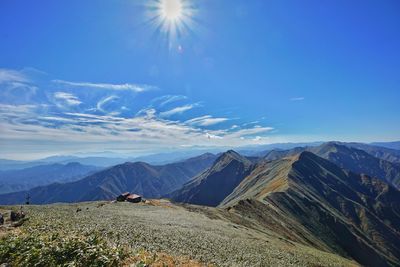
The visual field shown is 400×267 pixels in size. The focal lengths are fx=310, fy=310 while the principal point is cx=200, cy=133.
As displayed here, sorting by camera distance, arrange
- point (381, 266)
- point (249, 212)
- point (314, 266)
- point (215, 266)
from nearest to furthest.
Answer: point (215, 266) < point (314, 266) < point (249, 212) < point (381, 266)

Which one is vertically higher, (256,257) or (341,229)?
(256,257)

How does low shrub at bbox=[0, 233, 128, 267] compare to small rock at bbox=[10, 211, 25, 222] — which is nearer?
low shrub at bbox=[0, 233, 128, 267]

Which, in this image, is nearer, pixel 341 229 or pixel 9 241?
pixel 9 241

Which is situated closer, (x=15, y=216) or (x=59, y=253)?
(x=59, y=253)

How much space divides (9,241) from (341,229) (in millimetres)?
193831

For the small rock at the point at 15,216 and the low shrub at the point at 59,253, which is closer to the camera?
the low shrub at the point at 59,253

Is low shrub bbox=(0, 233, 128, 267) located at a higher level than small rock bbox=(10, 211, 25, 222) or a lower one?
higher

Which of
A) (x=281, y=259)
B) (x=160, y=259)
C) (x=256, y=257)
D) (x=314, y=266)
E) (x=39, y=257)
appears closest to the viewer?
(x=39, y=257)

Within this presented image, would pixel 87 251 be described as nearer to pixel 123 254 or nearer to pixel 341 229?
pixel 123 254

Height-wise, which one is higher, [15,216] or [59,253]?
[59,253]

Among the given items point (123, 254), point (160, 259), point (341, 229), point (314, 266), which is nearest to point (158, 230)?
point (160, 259)

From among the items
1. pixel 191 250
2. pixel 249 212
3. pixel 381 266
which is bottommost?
pixel 381 266

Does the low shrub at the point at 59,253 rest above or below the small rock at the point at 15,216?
above

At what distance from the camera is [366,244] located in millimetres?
182375
